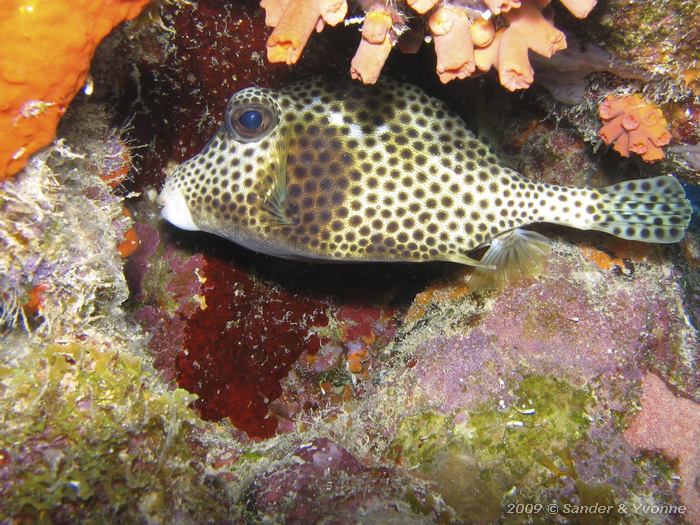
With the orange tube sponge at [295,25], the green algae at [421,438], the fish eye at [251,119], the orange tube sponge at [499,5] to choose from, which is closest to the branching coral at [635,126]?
the orange tube sponge at [499,5]

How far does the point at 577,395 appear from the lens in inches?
110

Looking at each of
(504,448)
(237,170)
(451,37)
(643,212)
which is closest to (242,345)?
(237,170)

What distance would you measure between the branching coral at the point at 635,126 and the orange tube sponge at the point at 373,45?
5.13ft

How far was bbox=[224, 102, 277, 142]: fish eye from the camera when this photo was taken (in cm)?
303

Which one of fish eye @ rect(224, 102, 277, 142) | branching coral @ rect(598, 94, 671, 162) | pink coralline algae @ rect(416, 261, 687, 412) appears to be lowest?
pink coralline algae @ rect(416, 261, 687, 412)

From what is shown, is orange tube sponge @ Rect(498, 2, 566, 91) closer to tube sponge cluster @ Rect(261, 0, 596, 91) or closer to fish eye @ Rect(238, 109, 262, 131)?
tube sponge cluster @ Rect(261, 0, 596, 91)

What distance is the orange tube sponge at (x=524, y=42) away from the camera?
7.95 feet

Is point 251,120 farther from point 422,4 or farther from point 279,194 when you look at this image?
point 422,4

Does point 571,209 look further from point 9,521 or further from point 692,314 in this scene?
point 9,521

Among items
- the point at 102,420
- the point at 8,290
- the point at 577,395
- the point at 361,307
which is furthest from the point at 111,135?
the point at 577,395

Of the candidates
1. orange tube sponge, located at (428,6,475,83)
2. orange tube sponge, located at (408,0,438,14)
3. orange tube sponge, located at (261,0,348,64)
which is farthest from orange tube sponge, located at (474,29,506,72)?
orange tube sponge, located at (261,0,348,64)

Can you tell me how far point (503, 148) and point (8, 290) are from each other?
358cm

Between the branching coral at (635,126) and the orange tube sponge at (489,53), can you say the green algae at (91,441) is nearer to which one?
the orange tube sponge at (489,53)

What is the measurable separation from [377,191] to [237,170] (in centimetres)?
92
